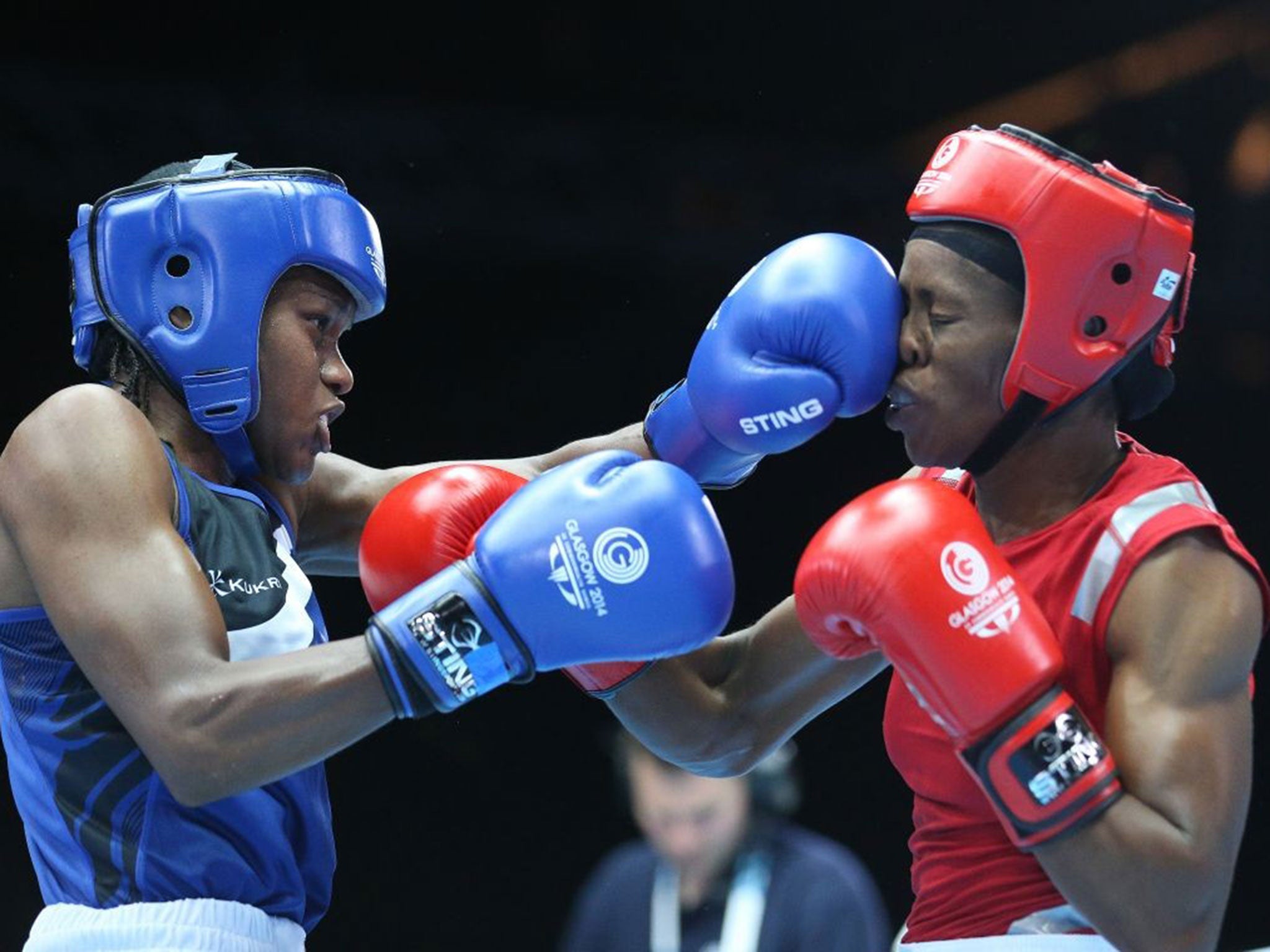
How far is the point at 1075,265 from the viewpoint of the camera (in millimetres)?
2043

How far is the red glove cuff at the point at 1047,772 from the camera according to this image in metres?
1.81

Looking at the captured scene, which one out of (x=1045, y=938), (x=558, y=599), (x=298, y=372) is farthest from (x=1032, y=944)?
(x=298, y=372)

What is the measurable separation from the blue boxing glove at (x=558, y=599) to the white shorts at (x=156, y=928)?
1.23ft

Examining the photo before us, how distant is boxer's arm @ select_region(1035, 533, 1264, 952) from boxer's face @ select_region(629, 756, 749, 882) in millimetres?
1842

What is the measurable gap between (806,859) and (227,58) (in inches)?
138

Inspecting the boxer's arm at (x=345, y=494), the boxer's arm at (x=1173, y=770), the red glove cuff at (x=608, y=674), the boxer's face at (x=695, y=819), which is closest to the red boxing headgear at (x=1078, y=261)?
the boxer's arm at (x=1173, y=770)

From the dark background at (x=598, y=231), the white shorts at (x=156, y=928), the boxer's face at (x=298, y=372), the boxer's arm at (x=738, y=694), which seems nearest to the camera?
the white shorts at (x=156, y=928)

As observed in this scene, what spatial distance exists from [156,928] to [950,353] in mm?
1268

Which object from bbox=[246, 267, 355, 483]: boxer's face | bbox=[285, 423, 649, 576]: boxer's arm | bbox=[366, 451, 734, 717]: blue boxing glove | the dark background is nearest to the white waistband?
bbox=[366, 451, 734, 717]: blue boxing glove

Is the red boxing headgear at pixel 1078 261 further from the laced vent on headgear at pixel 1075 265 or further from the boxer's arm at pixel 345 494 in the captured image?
the boxer's arm at pixel 345 494

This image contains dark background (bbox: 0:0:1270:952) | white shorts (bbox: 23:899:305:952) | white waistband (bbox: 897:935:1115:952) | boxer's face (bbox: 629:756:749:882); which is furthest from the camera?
dark background (bbox: 0:0:1270:952)

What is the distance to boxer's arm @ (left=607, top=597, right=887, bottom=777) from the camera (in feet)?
8.20

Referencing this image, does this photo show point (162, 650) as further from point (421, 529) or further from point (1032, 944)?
point (1032, 944)

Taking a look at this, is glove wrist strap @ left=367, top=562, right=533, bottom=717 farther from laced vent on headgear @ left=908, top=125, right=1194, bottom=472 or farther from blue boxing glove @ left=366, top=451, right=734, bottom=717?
laced vent on headgear @ left=908, top=125, right=1194, bottom=472
